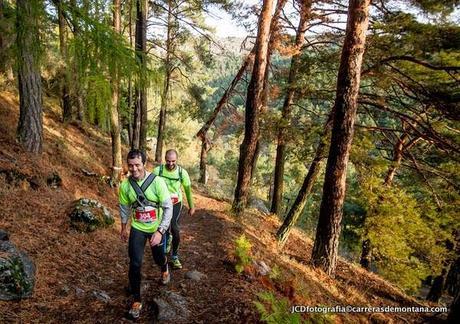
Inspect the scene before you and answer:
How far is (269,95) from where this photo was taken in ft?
49.6

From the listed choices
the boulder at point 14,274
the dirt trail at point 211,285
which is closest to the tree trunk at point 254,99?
the dirt trail at point 211,285

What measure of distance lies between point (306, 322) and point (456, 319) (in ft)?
6.22

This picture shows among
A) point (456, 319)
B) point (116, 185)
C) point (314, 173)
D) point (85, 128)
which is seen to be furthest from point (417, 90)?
point (85, 128)

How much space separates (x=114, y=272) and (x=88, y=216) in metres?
1.99

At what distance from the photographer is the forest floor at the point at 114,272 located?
4645 millimetres

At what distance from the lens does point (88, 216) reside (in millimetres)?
7441

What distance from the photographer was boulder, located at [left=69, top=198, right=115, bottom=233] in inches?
282

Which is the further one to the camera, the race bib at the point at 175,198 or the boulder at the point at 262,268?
the boulder at the point at 262,268

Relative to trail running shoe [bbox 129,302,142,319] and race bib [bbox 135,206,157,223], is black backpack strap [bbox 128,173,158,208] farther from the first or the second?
trail running shoe [bbox 129,302,142,319]

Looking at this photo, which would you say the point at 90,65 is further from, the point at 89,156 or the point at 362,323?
the point at 89,156

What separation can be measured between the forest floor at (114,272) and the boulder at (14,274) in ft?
0.37

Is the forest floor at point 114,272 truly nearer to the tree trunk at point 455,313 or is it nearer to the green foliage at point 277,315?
the green foliage at point 277,315

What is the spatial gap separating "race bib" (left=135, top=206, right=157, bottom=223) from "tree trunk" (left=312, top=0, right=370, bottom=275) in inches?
174

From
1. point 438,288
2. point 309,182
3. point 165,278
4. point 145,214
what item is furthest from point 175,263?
point 438,288
